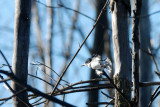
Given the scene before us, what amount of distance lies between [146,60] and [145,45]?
0.78 feet

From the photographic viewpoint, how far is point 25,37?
187 cm

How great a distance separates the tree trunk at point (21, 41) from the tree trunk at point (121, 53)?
1.63 feet

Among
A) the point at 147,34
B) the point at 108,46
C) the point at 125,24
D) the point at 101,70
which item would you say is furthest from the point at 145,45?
the point at 108,46

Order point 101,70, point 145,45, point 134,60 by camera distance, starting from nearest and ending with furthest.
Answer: point 101,70
point 134,60
point 145,45

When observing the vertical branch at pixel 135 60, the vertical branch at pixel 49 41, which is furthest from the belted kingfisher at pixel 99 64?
the vertical branch at pixel 49 41

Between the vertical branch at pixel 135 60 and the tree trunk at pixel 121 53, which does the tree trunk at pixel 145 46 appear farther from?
the vertical branch at pixel 135 60

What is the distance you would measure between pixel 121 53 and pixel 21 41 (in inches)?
22.0

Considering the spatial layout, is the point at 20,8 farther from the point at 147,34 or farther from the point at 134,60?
the point at 147,34

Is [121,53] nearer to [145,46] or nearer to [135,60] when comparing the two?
[135,60]

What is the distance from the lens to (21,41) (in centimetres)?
186

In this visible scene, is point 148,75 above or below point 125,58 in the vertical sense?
above

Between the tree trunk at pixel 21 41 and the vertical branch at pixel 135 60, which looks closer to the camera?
the vertical branch at pixel 135 60

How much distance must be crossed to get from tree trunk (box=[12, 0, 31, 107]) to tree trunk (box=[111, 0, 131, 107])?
1.63ft

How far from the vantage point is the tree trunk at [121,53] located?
5.60 ft
